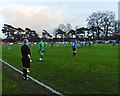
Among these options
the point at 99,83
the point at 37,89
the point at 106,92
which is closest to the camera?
the point at 106,92

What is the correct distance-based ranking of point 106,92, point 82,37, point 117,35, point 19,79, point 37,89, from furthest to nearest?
point 82,37
point 117,35
point 19,79
point 37,89
point 106,92

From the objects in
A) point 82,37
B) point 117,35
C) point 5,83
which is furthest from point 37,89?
point 82,37

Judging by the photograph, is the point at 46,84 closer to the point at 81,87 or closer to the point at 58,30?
the point at 81,87

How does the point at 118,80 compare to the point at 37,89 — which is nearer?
the point at 37,89

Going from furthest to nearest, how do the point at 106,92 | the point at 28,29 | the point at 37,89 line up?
the point at 28,29 → the point at 37,89 → the point at 106,92

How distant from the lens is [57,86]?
12.4m

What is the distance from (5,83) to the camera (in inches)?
533

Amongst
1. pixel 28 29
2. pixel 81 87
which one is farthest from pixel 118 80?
pixel 28 29

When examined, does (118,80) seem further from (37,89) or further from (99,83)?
(37,89)

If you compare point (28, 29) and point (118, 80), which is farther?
point (28, 29)

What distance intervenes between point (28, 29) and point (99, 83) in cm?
17634

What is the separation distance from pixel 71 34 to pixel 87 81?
493 ft

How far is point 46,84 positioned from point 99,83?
216 cm

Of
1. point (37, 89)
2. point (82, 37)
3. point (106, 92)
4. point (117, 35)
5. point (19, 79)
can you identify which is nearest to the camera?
point (106, 92)
